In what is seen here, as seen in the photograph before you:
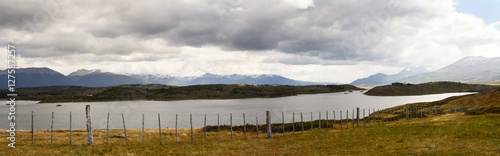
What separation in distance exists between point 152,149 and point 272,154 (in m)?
14.2

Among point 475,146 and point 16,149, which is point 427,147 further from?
point 16,149

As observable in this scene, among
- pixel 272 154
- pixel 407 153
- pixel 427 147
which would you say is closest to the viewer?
pixel 407 153

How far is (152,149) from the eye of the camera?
33750mm

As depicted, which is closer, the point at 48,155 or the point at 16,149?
the point at 48,155

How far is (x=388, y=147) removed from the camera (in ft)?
91.5

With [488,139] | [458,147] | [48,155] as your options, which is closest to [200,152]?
[48,155]

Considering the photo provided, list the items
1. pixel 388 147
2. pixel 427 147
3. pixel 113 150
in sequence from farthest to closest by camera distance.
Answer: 1. pixel 113 150
2. pixel 388 147
3. pixel 427 147

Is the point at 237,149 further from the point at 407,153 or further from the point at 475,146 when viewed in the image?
the point at 475,146

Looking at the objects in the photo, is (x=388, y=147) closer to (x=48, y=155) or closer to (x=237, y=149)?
(x=237, y=149)

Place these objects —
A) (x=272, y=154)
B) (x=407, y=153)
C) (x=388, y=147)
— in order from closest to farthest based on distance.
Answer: (x=407, y=153) → (x=388, y=147) → (x=272, y=154)

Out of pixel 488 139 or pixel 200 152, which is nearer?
pixel 488 139

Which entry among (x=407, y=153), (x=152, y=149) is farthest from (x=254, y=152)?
(x=407, y=153)

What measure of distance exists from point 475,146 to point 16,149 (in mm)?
45022

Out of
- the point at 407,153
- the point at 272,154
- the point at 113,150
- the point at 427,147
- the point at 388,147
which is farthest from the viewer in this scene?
the point at 113,150
